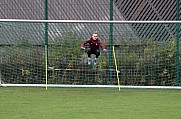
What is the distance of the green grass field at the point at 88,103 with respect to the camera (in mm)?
10555

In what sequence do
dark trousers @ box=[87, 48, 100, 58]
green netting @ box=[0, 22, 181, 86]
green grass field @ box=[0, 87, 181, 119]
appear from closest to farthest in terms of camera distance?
green grass field @ box=[0, 87, 181, 119] → green netting @ box=[0, 22, 181, 86] → dark trousers @ box=[87, 48, 100, 58]

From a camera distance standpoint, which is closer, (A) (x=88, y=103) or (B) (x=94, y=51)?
(A) (x=88, y=103)

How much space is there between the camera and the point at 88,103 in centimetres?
1248

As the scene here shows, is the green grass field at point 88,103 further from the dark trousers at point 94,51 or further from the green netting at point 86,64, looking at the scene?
the dark trousers at point 94,51

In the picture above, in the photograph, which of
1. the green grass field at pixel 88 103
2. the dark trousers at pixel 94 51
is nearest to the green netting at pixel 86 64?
the dark trousers at pixel 94 51

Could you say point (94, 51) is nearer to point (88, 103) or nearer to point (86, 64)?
point (86, 64)

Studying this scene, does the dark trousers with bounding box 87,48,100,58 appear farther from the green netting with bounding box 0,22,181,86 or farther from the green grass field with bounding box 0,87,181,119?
the green grass field with bounding box 0,87,181,119

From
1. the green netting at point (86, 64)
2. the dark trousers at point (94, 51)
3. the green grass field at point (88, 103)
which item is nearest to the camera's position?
the green grass field at point (88, 103)

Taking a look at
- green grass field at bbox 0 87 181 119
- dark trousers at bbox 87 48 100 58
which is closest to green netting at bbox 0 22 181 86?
dark trousers at bbox 87 48 100 58

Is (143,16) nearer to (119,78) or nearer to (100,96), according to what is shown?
(119,78)

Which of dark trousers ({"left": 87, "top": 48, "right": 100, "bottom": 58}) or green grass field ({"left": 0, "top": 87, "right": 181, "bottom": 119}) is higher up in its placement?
dark trousers ({"left": 87, "top": 48, "right": 100, "bottom": 58})

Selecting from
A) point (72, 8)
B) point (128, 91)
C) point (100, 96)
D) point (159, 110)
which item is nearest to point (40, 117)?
point (159, 110)

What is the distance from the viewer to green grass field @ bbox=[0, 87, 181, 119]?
34.6ft

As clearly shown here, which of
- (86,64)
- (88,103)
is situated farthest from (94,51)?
(88,103)
